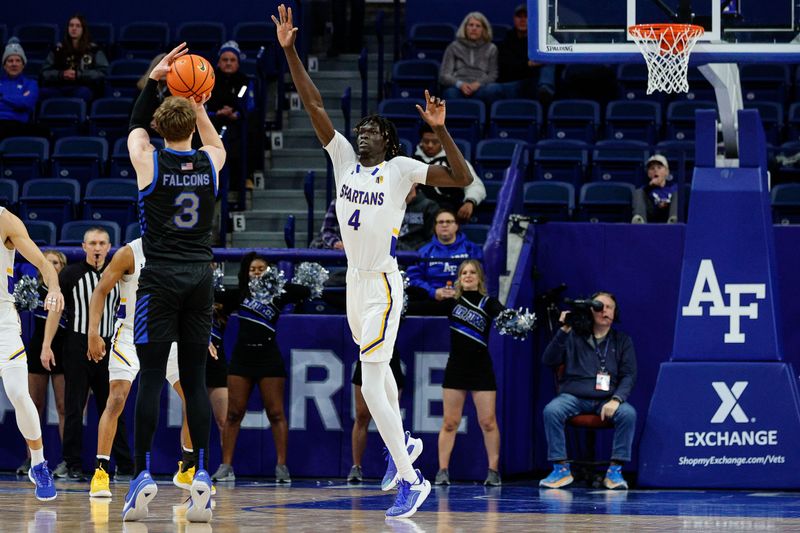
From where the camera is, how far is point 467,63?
17.3m

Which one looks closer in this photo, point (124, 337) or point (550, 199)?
point (124, 337)

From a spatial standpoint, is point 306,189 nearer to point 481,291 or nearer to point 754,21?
point 481,291

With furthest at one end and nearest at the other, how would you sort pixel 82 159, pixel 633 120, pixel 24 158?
pixel 24 158 < pixel 82 159 < pixel 633 120

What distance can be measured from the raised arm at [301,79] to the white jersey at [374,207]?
32 centimetres

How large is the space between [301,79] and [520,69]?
909cm

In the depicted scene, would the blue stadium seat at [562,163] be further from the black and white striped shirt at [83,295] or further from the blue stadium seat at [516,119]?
the black and white striped shirt at [83,295]

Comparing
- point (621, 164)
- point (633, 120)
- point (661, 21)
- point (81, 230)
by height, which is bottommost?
point (81, 230)

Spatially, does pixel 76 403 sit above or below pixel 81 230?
below

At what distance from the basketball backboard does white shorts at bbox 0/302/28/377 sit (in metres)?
4.70

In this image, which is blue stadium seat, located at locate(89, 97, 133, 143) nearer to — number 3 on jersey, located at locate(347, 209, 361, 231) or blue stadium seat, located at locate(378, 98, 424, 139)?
blue stadium seat, located at locate(378, 98, 424, 139)

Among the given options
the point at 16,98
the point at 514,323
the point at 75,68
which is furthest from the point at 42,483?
the point at 75,68

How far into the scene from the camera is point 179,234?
26.8 ft

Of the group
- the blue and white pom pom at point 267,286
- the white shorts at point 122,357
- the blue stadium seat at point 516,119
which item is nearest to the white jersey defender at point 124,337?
the white shorts at point 122,357

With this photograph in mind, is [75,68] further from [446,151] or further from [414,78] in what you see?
[446,151]
